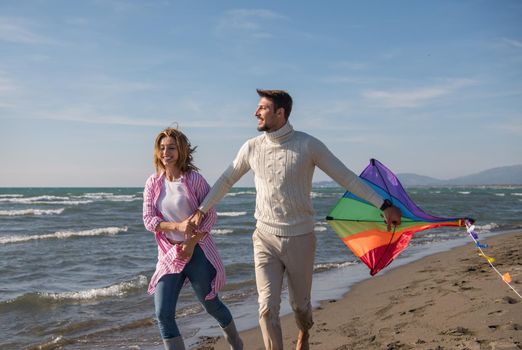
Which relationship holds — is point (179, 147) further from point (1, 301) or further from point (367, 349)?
point (1, 301)

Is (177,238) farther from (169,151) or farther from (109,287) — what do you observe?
(109,287)

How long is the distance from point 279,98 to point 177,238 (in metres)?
1.32

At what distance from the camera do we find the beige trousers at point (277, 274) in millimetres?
3910

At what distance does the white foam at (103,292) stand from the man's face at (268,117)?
18.3 ft

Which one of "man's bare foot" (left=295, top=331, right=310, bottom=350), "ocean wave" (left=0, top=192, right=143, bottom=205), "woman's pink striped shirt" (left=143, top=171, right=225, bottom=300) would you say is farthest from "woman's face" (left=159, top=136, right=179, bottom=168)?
"ocean wave" (left=0, top=192, right=143, bottom=205)

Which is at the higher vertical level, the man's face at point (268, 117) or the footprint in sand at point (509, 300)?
the man's face at point (268, 117)

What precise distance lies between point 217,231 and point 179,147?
1448 centimetres

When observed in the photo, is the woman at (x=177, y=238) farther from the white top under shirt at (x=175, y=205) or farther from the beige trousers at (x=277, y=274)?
the beige trousers at (x=277, y=274)

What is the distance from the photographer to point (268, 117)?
397cm

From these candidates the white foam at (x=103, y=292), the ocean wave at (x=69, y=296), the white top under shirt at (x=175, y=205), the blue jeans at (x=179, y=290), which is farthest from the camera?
the white foam at (x=103, y=292)

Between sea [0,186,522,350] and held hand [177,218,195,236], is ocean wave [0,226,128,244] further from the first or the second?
held hand [177,218,195,236]

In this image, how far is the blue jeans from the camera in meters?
4.05

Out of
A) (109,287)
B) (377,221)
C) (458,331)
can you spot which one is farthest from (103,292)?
(458,331)

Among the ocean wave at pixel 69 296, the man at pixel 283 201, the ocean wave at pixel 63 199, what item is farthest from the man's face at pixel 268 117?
the ocean wave at pixel 63 199
